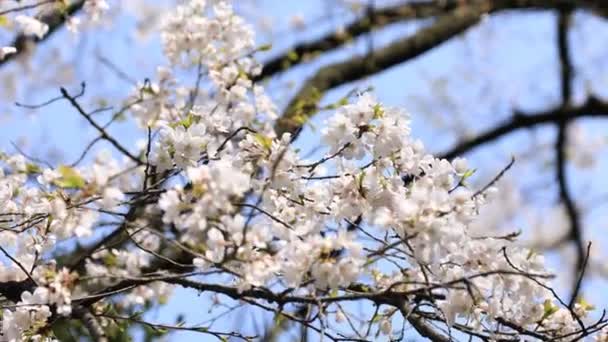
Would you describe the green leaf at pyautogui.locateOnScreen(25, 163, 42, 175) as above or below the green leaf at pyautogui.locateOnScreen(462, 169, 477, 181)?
above

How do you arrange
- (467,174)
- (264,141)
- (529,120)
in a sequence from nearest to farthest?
(264,141) → (467,174) → (529,120)

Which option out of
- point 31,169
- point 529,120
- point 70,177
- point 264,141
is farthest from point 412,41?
point 70,177

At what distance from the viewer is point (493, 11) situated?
4.73 meters

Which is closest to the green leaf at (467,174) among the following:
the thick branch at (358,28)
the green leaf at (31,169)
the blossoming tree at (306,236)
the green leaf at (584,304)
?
the blossoming tree at (306,236)

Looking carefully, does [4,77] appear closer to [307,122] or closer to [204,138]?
[307,122]

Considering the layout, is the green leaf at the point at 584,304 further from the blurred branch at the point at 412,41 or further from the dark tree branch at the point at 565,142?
the dark tree branch at the point at 565,142

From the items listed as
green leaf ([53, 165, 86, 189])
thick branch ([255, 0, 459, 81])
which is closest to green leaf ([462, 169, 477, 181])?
green leaf ([53, 165, 86, 189])

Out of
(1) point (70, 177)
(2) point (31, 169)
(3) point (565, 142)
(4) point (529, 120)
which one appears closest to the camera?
(1) point (70, 177)

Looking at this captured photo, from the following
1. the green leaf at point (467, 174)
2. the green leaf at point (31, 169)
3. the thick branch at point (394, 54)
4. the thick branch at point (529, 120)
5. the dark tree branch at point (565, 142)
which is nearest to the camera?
the green leaf at point (467, 174)

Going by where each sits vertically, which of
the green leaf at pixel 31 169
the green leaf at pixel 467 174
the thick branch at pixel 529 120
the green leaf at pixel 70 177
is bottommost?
the green leaf at pixel 70 177

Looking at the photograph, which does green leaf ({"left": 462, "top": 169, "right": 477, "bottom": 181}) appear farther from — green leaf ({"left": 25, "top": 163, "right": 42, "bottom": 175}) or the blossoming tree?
green leaf ({"left": 25, "top": 163, "right": 42, "bottom": 175})

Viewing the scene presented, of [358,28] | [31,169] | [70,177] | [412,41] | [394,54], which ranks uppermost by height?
[358,28]

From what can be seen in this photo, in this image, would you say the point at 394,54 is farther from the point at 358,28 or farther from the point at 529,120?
the point at 529,120

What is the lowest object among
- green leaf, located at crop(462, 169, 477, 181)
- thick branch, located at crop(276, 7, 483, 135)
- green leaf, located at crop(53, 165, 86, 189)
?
green leaf, located at crop(53, 165, 86, 189)
